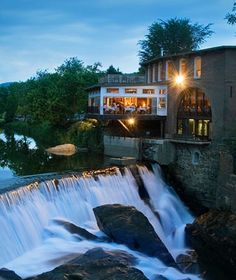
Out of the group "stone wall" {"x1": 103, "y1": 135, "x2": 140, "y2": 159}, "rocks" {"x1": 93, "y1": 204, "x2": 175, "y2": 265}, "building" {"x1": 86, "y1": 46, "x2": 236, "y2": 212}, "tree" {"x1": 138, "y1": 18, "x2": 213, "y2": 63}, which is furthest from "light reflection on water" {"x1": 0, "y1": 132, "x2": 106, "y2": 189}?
"tree" {"x1": 138, "y1": 18, "x2": 213, "y2": 63}

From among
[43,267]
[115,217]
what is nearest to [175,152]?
[115,217]

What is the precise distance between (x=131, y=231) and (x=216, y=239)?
541 centimetres

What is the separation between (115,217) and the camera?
2098cm

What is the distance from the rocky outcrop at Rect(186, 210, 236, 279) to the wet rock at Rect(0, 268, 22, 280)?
33.9 ft

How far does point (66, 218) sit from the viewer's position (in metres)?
22.4

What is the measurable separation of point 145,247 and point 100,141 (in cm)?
2626

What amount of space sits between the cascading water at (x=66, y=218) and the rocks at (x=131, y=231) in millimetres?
372

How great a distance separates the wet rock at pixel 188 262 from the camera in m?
20.7

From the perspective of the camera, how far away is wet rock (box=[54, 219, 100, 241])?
21.1m

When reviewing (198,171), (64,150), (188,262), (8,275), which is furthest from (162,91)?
(8,275)

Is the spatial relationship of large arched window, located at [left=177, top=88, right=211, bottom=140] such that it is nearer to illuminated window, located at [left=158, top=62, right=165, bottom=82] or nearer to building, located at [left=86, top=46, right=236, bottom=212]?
building, located at [left=86, top=46, right=236, bottom=212]

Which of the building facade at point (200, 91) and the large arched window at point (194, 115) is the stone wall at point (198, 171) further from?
the large arched window at point (194, 115)

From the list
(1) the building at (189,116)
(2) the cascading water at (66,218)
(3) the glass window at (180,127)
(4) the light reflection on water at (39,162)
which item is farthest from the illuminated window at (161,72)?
(2) the cascading water at (66,218)

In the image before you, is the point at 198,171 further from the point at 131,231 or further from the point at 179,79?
the point at 131,231
